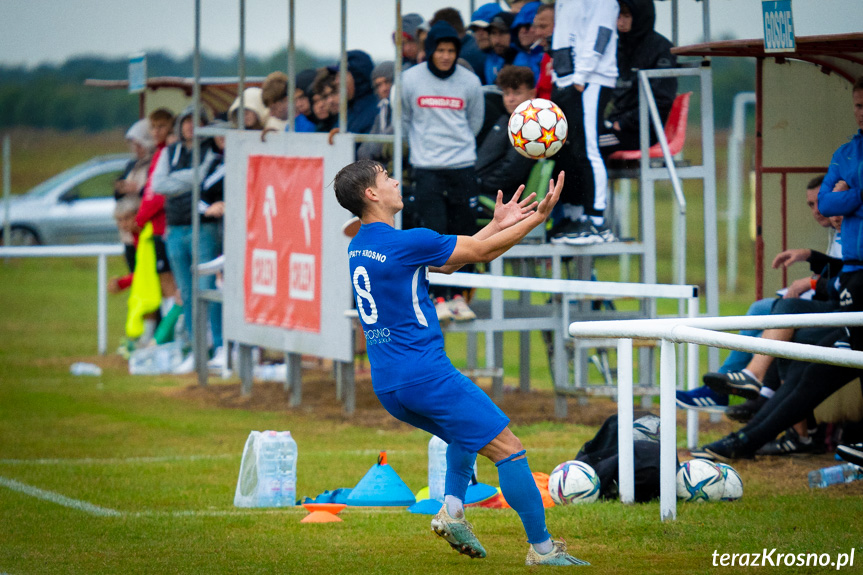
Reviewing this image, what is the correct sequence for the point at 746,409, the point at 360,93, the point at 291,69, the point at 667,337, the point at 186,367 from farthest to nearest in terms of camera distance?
the point at 186,367 < the point at 360,93 < the point at 291,69 < the point at 746,409 < the point at 667,337

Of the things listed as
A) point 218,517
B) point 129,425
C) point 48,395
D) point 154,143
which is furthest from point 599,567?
point 154,143

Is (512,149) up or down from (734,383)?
up

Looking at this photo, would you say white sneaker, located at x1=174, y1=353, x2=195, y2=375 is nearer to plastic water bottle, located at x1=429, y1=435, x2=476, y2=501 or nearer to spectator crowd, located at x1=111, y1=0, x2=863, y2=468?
spectator crowd, located at x1=111, y1=0, x2=863, y2=468

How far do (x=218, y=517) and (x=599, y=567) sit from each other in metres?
2.44

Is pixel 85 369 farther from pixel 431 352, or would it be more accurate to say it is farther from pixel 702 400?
pixel 431 352

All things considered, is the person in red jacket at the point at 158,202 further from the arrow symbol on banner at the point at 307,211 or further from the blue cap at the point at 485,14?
the blue cap at the point at 485,14

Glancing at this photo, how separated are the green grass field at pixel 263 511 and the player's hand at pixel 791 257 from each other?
1442 millimetres

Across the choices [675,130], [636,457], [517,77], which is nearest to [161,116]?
[517,77]

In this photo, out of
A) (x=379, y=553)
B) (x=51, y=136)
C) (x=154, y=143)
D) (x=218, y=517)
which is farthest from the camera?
(x=51, y=136)

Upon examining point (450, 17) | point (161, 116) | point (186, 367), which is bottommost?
point (186, 367)

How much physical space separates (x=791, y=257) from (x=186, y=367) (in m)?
8.16

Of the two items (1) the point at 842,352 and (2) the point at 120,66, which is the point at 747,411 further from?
(2) the point at 120,66

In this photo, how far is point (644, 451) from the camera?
22.7 ft

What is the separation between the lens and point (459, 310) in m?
10.5
